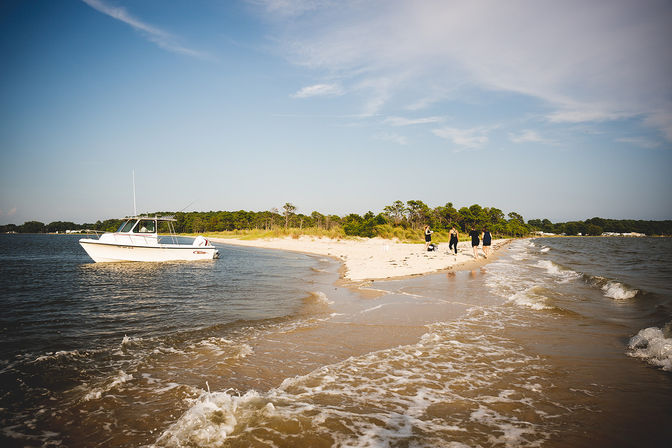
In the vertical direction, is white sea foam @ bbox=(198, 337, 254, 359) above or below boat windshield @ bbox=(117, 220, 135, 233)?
below

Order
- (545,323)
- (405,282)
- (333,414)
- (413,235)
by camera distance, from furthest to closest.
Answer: (413,235) < (405,282) < (545,323) < (333,414)

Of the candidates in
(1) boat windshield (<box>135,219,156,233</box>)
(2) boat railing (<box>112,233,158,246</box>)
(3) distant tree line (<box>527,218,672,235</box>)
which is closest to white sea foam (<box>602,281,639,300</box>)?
(2) boat railing (<box>112,233,158,246</box>)

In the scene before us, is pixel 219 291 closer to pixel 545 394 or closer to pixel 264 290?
pixel 264 290

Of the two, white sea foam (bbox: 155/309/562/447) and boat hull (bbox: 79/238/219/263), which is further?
boat hull (bbox: 79/238/219/263)

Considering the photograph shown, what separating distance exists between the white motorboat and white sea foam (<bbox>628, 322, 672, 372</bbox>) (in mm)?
22535

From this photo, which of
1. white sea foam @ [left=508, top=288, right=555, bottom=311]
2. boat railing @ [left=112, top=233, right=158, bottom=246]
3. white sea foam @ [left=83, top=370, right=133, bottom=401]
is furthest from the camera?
boat railing @ [left=112, top=233, right=158, bottom=246]

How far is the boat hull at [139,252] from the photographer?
20.6m

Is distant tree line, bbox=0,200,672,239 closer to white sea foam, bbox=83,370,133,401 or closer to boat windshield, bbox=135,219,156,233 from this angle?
boat windshield, bbox=135,219,156,233

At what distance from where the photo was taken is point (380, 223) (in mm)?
55750

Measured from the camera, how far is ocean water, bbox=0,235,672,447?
10.3 ft

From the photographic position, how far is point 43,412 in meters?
3.57

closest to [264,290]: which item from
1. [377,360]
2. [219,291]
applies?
[219,291]

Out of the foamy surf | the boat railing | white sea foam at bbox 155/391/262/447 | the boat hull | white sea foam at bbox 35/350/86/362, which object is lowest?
the foamy surf

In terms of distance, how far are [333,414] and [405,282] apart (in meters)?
9.44
